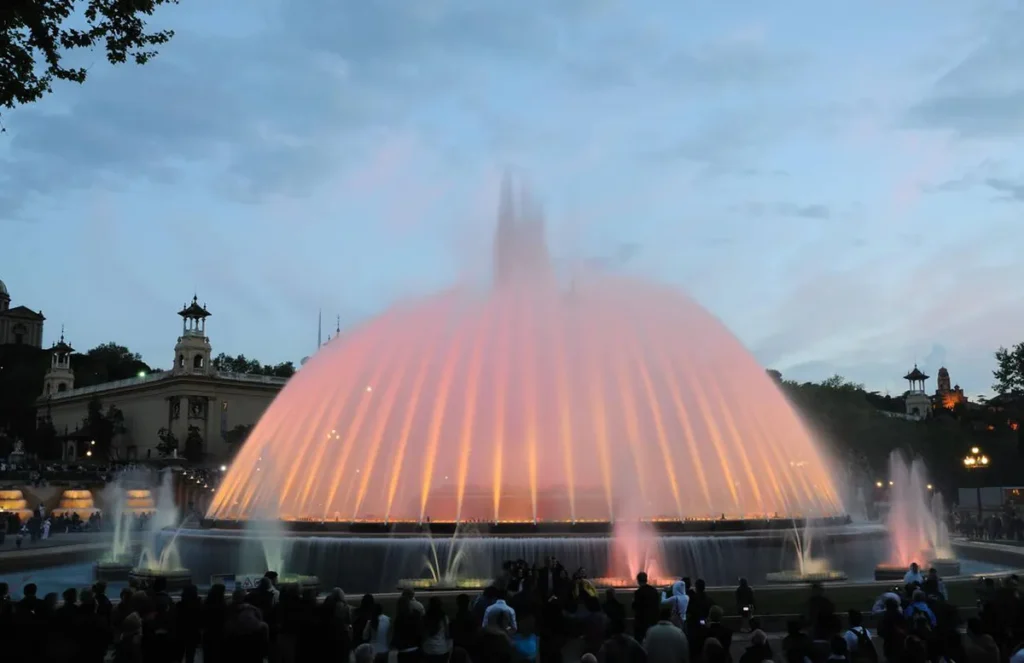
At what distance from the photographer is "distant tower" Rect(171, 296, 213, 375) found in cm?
10800

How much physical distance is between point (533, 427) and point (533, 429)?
56mm

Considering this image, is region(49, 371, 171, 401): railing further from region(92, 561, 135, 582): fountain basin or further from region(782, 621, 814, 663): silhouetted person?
region(782, 621, 814, 663): silhouetted person

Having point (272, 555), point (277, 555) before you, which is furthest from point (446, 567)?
point (272, 555)

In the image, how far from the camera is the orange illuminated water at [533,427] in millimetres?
21688

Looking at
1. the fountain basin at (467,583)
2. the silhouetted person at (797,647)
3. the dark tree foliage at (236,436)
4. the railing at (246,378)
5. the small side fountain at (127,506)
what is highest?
the railing at (246,378)

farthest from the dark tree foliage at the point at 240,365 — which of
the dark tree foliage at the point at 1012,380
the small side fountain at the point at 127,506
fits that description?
the dark tree foliage at the point at 1012,380

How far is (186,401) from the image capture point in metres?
105

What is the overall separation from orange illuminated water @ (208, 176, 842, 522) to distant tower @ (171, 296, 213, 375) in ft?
287

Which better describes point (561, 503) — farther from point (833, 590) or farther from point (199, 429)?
point (199, 429)

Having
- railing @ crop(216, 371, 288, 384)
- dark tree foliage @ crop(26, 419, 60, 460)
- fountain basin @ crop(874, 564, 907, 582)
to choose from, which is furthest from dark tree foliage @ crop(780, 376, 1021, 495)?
dark tree foliage @ crop(26, 419, 60, 460)

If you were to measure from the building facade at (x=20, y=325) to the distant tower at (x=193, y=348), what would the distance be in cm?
6878

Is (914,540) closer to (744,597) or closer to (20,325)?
(744,597)

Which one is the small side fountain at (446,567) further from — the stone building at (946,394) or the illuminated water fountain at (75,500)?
the stone building at (946,394)

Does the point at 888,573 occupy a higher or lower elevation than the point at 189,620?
lower
